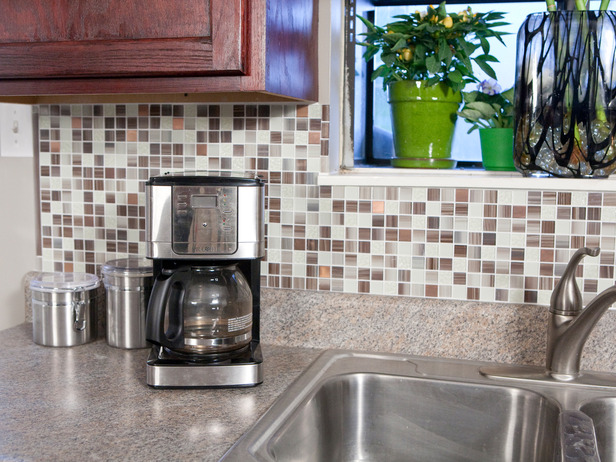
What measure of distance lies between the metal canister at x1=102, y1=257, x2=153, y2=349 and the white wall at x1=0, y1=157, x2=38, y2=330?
0.32m

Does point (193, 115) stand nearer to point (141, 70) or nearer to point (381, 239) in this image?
point (141, 70)

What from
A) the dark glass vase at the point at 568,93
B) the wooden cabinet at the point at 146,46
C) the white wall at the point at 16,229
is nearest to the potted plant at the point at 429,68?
the dark glass vase at the point at 568,93

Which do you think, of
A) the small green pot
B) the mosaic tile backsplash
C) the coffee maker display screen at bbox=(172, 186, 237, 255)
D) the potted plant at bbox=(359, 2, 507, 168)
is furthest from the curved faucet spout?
the coffee maker display screen at bbox=(172, 186, 237, 255)

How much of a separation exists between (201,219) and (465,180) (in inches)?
20.4

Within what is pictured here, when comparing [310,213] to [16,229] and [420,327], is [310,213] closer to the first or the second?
[420,327]

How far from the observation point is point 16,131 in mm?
1587

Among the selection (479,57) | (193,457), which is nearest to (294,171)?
(479,57)

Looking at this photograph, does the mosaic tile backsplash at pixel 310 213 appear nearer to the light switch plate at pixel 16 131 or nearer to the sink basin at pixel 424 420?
the light switch plate at pixel 16 131

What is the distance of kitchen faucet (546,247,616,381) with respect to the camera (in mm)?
1173

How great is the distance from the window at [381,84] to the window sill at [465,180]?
0.11 meters

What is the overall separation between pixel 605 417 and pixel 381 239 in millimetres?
514

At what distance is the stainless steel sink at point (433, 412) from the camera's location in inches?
45.3

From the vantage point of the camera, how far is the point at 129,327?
4.58 feet

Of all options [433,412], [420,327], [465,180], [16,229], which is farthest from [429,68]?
[16,229]
